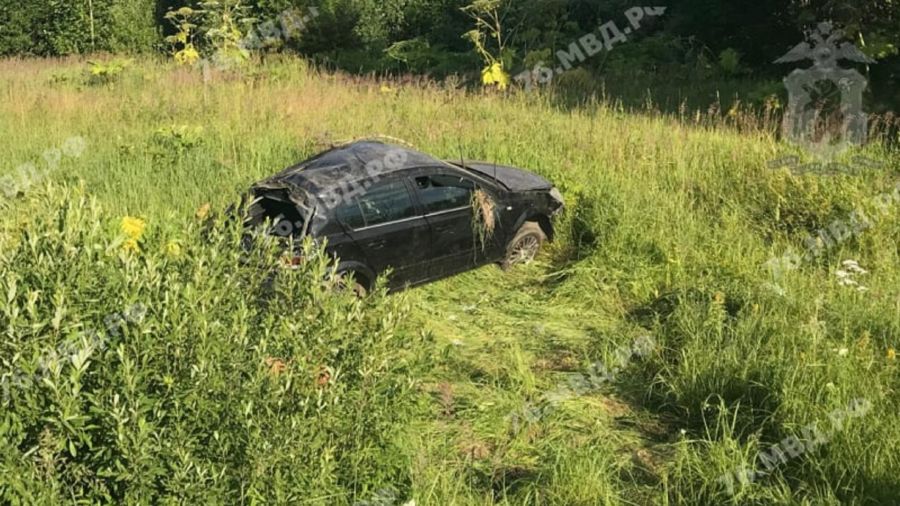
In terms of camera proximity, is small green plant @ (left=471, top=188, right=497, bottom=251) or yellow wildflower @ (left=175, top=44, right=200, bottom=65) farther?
yellow wildflower @ (left=175, top=44, right=200, bottom=65)

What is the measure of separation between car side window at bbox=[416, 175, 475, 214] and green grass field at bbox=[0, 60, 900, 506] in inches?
35.0

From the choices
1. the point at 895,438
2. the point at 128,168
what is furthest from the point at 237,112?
the point at 895,438

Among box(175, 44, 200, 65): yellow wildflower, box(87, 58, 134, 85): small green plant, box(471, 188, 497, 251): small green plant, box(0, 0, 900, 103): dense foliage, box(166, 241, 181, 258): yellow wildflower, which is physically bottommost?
box(471, 188, 497, 251): small green plant

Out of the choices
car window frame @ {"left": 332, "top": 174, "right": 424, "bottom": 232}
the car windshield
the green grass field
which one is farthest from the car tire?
the car windshield

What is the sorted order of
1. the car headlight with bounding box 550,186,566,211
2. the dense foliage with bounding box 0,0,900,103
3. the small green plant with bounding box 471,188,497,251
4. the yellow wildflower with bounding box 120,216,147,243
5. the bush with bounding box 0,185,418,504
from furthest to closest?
1. the dense foliage with bounding box 0,0,900,103
2. the car headlight with bounding box 550,186,566,211
3. the small green plant with bounding box 471,188,497,251
4. the yellow wildflower with bounding box 120,216,147,243
5. the bush with bounding box 0,185,418,504

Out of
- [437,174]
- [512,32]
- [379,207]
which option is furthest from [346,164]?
[512,32]

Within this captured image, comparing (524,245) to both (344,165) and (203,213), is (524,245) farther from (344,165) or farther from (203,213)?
(203,213)

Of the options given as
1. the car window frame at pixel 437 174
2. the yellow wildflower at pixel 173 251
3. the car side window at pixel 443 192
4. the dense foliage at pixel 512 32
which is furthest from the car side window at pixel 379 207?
the dense foliage at pixel 512 32

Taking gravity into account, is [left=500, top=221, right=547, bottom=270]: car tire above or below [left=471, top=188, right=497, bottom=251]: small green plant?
below

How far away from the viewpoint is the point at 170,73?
1392 centimetres

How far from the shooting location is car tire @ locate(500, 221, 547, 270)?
747cm

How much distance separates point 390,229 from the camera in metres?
6.16

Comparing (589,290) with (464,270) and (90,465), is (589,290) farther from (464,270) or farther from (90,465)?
(90,465)

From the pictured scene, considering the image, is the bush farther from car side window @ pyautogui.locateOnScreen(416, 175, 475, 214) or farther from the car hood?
the car hood
